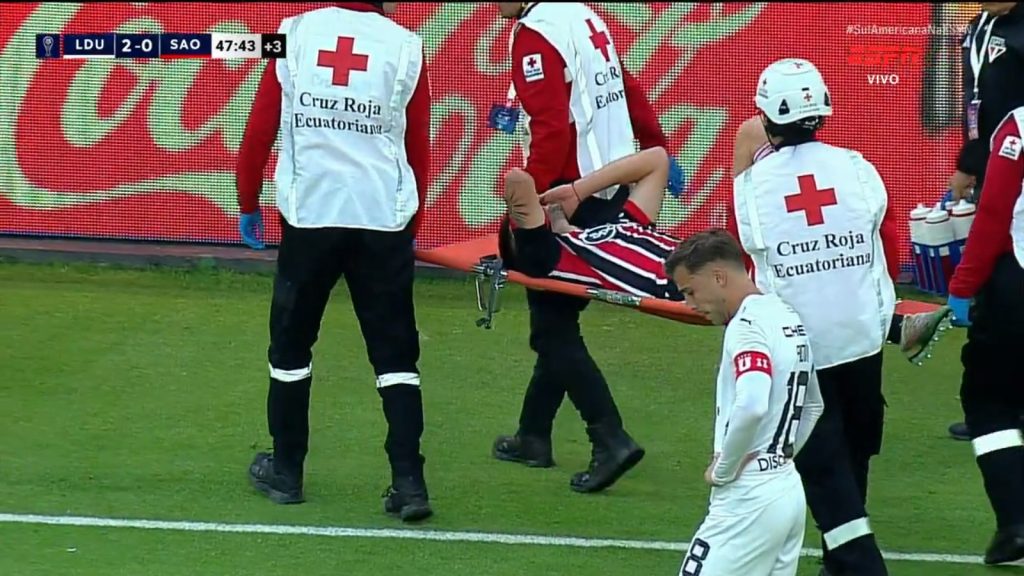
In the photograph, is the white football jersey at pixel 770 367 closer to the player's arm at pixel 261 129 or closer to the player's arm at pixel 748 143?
the player's arm at pixel 748 143

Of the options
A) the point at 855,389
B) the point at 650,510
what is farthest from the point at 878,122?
the point at 855,389

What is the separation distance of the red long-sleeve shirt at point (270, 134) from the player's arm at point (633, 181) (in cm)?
60

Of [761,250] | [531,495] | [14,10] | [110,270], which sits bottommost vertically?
[110,270]

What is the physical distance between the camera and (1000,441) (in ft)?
18.4

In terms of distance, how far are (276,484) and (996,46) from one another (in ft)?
10.4

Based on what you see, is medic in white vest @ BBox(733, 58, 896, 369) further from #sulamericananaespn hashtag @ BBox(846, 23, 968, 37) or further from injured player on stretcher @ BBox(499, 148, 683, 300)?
#sulamericananaespn hashtag @ BBox(846, 23, 968, 37)

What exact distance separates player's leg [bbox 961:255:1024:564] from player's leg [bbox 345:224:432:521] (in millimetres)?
1921

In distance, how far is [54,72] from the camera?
10414 millimetres

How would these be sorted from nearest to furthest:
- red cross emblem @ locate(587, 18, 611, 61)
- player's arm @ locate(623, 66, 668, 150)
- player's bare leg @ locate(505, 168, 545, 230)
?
player's bare leg @ locate(505, 168, 545, 230) < red cross emblem @ locate(587, 18, 611, 61) < player's arm @ locate(623, 66, 668, 150)

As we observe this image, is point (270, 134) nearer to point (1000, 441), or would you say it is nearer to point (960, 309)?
point (960, 309)

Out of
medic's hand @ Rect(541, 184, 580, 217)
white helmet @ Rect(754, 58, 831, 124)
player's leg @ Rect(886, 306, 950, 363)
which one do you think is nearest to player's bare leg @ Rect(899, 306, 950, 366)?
player's leg @ Rect(886, 306, 950, 363)

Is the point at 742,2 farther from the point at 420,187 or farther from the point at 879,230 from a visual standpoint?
the point at 879,230

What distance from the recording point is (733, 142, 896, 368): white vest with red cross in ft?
16.5

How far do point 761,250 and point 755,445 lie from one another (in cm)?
88
